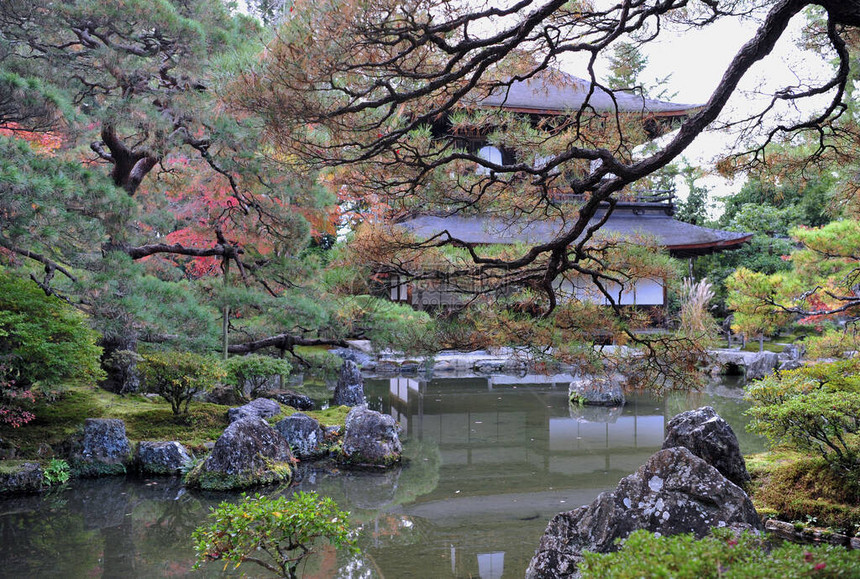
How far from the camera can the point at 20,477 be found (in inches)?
219

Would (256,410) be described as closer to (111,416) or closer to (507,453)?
(111,416)

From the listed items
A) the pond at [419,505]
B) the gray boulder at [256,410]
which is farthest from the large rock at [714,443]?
the gray boulder at [256,410]

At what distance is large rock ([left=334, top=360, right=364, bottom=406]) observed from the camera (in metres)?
9.32

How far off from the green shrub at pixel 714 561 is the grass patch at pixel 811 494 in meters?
2.70

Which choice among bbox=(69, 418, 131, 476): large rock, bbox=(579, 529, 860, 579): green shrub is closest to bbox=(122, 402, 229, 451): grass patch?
bbox=(69, 418, 131, 476): large rock

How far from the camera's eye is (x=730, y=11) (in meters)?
3.58

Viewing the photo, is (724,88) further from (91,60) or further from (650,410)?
(650,410)

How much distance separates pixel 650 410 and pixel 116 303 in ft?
25.4

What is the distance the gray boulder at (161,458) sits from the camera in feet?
20.6

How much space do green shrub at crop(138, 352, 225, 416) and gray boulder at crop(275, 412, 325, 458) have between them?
0.91 meters

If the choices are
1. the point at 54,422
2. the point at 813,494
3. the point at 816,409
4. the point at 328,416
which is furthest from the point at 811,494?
the point at 54,422

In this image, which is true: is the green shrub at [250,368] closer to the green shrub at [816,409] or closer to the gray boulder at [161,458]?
the gray boulder at [161,458]

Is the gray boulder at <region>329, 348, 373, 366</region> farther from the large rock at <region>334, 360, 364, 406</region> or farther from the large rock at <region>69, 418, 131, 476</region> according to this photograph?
the large rock at <region>69, 418, 131, 476</region>

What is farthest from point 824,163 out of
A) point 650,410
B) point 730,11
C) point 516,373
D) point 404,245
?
point 516,373
